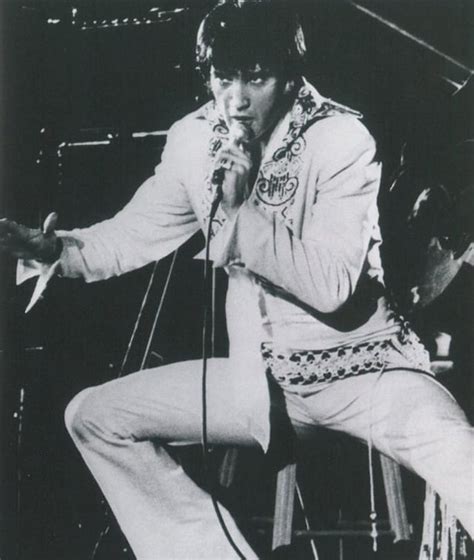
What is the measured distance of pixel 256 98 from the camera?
1.89 metres

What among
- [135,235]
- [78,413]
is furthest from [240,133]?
[78,413]

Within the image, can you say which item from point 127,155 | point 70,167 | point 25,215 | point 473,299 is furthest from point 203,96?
point 473,299

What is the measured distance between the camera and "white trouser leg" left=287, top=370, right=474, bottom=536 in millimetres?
1685

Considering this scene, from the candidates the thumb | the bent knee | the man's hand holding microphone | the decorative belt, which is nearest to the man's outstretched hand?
the thumb

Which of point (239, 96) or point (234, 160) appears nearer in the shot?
point (234, 160)

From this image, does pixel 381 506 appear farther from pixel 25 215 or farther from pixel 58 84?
pixel 58 84

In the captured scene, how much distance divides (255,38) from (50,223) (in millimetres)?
603

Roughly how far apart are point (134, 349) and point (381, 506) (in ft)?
2.11

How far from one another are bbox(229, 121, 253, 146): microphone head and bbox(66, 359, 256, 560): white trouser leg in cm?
49

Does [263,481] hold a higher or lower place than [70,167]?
lower

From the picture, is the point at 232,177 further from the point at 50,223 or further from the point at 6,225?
the point at 6,225

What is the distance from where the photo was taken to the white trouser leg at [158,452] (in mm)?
1771

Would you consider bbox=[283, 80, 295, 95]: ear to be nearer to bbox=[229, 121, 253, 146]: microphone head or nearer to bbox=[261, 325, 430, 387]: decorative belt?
bbox=[229, 121, 253, 146]: microphone head

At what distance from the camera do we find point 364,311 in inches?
70.8
